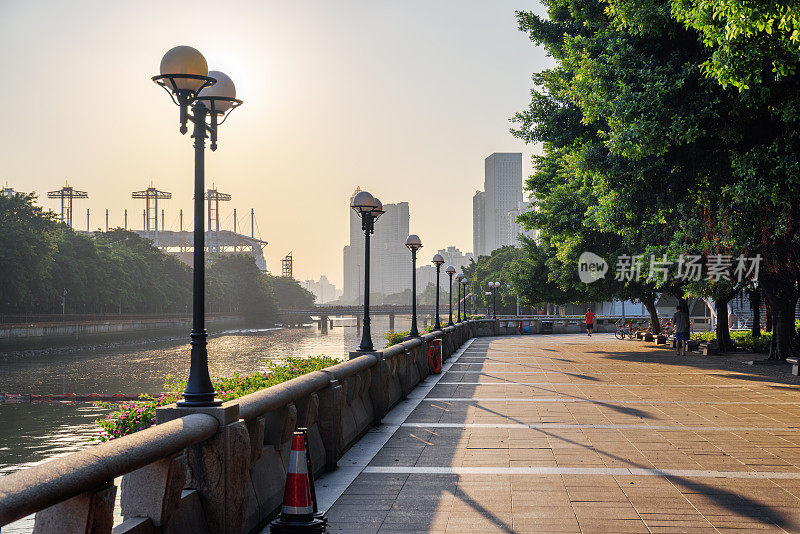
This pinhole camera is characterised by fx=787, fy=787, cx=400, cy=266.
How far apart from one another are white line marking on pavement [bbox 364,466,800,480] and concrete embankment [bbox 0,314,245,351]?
6179 cm

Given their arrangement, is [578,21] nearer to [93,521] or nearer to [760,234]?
[760,234]

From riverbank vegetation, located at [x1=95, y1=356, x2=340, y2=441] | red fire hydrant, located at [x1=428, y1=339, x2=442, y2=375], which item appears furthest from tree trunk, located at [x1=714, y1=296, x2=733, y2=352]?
riverbank vegetation, located at [x1=95, y1=356, x2=340, y2=441]

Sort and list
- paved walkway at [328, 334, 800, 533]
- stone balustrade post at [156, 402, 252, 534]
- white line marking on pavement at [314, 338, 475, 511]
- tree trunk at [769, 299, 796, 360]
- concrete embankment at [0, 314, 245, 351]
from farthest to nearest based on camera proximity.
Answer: concrete embankment at [0, 314, 245, 351]
tree trunk at [769, 299, 796, 360]
white line marking on pavement at [314, 338, 475, 511]
paved walkway at [328, 334, 800, 533]
stone balustrade post at [156, 402, 252, 534]

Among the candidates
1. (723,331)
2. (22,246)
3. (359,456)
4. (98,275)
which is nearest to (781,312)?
(723,331)

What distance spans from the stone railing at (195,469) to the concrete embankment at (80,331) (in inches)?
2421

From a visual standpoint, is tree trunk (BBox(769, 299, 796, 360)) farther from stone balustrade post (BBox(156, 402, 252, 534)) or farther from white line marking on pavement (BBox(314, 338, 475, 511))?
stone balustrade post (BBox(156, 402, 252, 534))

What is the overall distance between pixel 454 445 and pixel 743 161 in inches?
314

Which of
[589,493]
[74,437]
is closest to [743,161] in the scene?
[589,493]

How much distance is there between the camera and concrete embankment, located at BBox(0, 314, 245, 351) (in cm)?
6694

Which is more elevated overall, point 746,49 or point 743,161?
point 746,49

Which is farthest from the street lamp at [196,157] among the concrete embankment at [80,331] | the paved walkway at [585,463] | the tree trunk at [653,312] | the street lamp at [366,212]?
the concrete embankment at [80,331]

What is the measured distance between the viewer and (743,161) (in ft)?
46.7

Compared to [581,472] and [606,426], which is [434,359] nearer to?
[606,426]

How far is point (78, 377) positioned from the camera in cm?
5003
